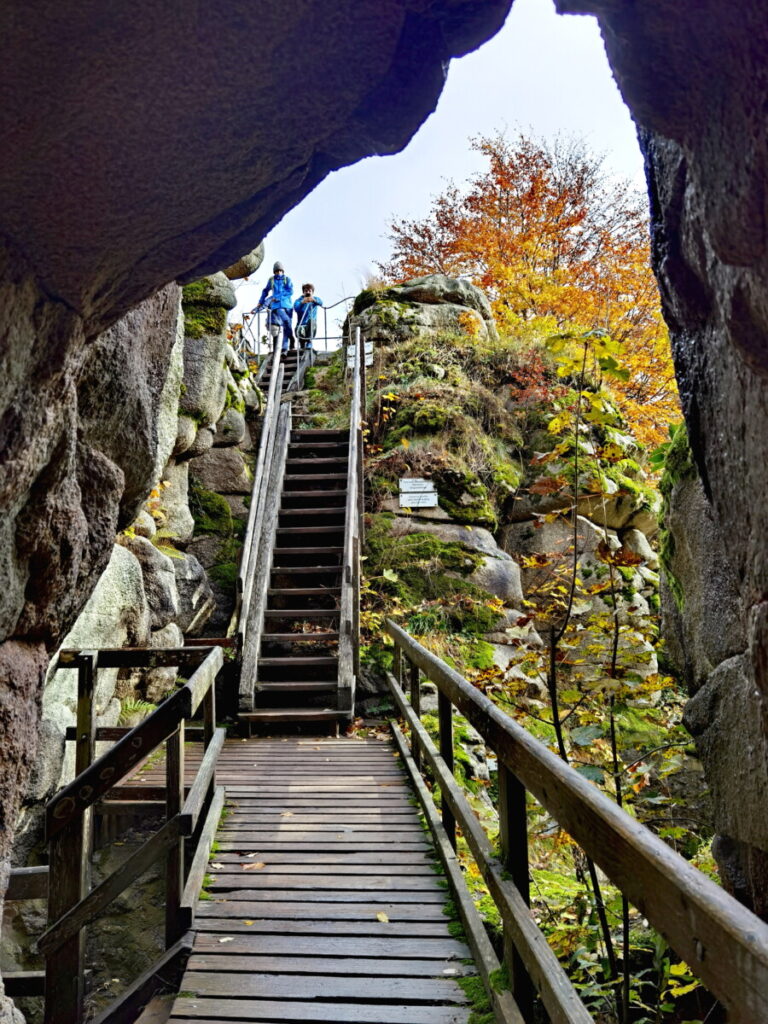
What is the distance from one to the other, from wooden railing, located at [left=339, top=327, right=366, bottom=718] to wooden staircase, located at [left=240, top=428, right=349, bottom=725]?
0.21m

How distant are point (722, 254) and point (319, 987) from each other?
122 inches

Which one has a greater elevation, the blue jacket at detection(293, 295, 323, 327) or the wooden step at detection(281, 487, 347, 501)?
the blue jacket at detection(293, 295, 323, 327)

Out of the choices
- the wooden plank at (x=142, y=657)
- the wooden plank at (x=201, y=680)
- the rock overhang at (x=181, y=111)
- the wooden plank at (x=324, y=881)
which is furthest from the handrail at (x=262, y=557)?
the rock overhang at (x=181, y=111)

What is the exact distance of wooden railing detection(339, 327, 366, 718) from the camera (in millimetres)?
7227

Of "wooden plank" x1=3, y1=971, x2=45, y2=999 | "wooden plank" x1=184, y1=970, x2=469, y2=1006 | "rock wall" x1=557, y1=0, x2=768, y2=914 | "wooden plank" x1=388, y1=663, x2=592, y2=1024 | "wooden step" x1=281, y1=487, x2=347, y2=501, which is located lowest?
"wooden plank" x1=3, y1=971, x2=45, y2=999

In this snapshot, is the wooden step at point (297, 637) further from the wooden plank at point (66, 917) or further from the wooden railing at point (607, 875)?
the wooden plank at point (66, 917)

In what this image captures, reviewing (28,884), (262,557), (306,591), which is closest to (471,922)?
(28,884)

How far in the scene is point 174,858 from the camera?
351 centimetres

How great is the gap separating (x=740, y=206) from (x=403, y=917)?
3417mm

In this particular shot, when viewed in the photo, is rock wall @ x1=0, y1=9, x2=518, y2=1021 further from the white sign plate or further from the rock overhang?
the white sign plate

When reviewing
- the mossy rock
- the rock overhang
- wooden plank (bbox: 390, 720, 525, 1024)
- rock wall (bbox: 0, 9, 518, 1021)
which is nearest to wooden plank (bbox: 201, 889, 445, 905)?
wooden plank (bbox: 390, 720, 525, 1024)

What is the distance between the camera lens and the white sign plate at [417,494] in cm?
998

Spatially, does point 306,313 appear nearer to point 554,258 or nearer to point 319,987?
point 554,258

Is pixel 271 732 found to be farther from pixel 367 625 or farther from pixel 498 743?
pixel 498 743
